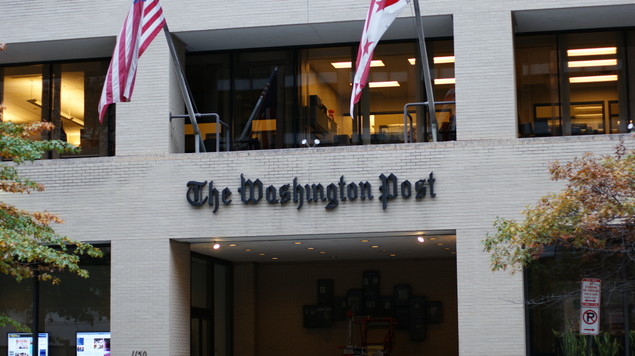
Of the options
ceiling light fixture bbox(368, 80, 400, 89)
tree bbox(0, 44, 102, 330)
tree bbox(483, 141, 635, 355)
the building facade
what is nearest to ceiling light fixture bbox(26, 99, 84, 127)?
the building facade

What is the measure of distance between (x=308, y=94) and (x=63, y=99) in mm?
6416

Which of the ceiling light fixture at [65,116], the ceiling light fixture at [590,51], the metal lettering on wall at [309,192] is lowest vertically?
the metal lettering on wall at [309,192]

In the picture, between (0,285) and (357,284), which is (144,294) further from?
(357,284)

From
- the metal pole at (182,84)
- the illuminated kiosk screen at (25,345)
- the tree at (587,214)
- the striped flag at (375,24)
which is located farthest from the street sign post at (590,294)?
the illuminated kiosk screen at (25,345)

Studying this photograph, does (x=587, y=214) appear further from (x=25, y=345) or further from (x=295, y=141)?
(x=25, y=345)

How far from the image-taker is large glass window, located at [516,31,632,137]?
24125 millimetres

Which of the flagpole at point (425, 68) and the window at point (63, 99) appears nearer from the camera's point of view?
the flagpole at point (425, 68)

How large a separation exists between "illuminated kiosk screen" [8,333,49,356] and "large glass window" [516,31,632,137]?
491 inches

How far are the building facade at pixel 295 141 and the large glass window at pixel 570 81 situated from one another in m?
0.04

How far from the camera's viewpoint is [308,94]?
25359mm

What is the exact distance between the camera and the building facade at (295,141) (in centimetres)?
2144

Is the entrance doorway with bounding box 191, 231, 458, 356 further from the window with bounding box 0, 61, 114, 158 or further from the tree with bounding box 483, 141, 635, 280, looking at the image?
the tree with bounding box 483, 141, 635, 280

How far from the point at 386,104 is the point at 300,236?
451 centimetres

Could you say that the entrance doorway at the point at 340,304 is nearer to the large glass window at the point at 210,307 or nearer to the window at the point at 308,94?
the large glass window at the point at 210,307
